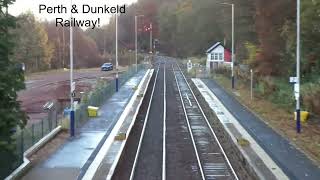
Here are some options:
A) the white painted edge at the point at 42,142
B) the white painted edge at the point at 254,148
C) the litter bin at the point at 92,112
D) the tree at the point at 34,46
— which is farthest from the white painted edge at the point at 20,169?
the tree at the point at 34,46

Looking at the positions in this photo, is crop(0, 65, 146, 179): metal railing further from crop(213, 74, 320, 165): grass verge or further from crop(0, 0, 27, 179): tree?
crop(213, 74, 320, 165): grass verge

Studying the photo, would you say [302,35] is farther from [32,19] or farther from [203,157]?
[32,19]

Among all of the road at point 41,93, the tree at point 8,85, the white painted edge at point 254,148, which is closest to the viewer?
the tree at point 8,85

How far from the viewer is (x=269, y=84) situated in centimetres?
4484

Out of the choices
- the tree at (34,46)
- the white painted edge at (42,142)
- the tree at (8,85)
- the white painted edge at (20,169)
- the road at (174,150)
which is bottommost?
the road at (174,150)

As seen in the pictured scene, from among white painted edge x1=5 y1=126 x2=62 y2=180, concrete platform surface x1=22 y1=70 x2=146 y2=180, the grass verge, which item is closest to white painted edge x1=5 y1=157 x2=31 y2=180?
Answer: white painted edge x1=5 y1=126 x2=62 y2=180

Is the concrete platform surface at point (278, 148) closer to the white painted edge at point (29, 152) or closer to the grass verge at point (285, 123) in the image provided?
the grass verge at point (285, 123)

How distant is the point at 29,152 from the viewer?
22047 mm

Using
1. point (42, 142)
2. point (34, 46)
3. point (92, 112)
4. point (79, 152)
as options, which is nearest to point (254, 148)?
point (79, 152)

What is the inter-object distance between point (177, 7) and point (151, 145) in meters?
132

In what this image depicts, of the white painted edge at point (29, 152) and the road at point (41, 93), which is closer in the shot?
the white painted edge at point (29, 152)

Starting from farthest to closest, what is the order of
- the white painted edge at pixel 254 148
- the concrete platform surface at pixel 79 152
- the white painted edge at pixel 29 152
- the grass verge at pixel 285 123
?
the grass verge at pixel 285 123
the concrete platform surface at pixel 79 152
the white painted edge at pixel 254 148
the white painted edge at pixel 29 152

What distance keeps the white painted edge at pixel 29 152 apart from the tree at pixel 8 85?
2743 millimetres

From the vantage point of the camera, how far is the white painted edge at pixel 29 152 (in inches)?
721
